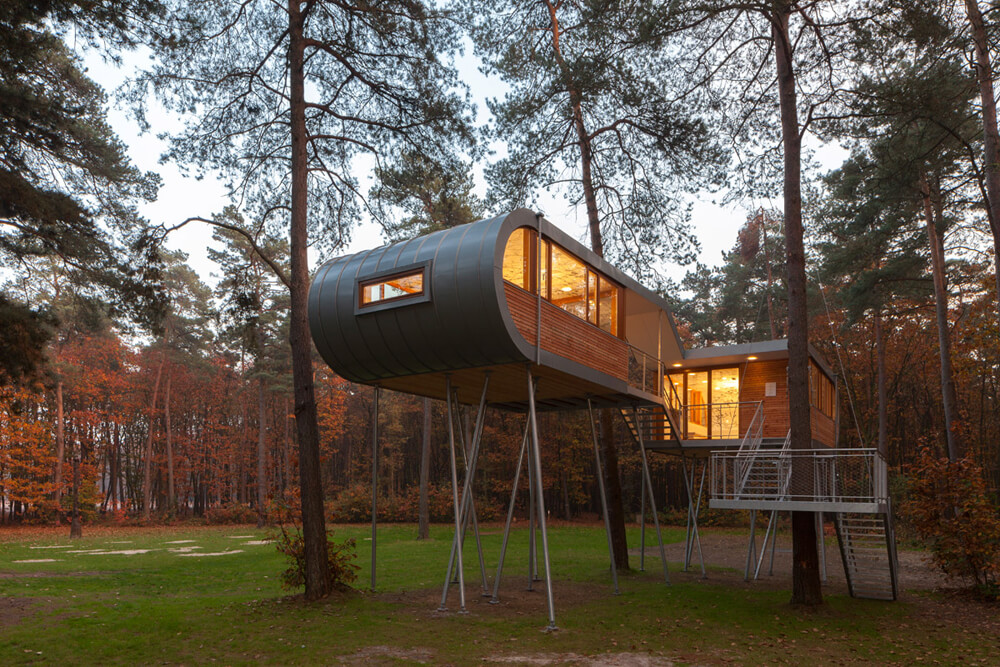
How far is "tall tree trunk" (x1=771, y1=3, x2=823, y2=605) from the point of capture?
11219mm

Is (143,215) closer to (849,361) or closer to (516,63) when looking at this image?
(516,63)

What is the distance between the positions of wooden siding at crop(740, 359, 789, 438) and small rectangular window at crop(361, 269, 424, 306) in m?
10.1

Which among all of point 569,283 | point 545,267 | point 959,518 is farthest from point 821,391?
point 545,267

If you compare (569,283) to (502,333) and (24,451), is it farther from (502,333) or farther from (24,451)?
(24,451)

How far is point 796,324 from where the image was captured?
1170cm

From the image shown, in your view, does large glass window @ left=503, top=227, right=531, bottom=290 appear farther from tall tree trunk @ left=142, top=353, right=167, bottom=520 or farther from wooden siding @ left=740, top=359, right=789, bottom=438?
tall tree trunk @ left=142, top=353, right=167, bottom=520

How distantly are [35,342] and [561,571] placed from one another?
37.5 ft

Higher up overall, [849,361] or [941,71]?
[941,71]

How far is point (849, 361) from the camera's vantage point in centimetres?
3222

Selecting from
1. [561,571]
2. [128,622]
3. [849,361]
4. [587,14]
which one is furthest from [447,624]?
[849,361]

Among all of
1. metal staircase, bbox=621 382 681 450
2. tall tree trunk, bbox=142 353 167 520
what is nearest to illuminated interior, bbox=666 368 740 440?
metal staircase, bbox=621 382 681 450

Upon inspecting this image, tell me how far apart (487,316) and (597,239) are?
7.16m

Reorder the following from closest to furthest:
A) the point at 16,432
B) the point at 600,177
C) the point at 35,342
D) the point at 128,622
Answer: the point at 128,622
the point at 35,342
the point at 600,177
the point at 16,432

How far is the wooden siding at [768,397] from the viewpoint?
16.8 metres
